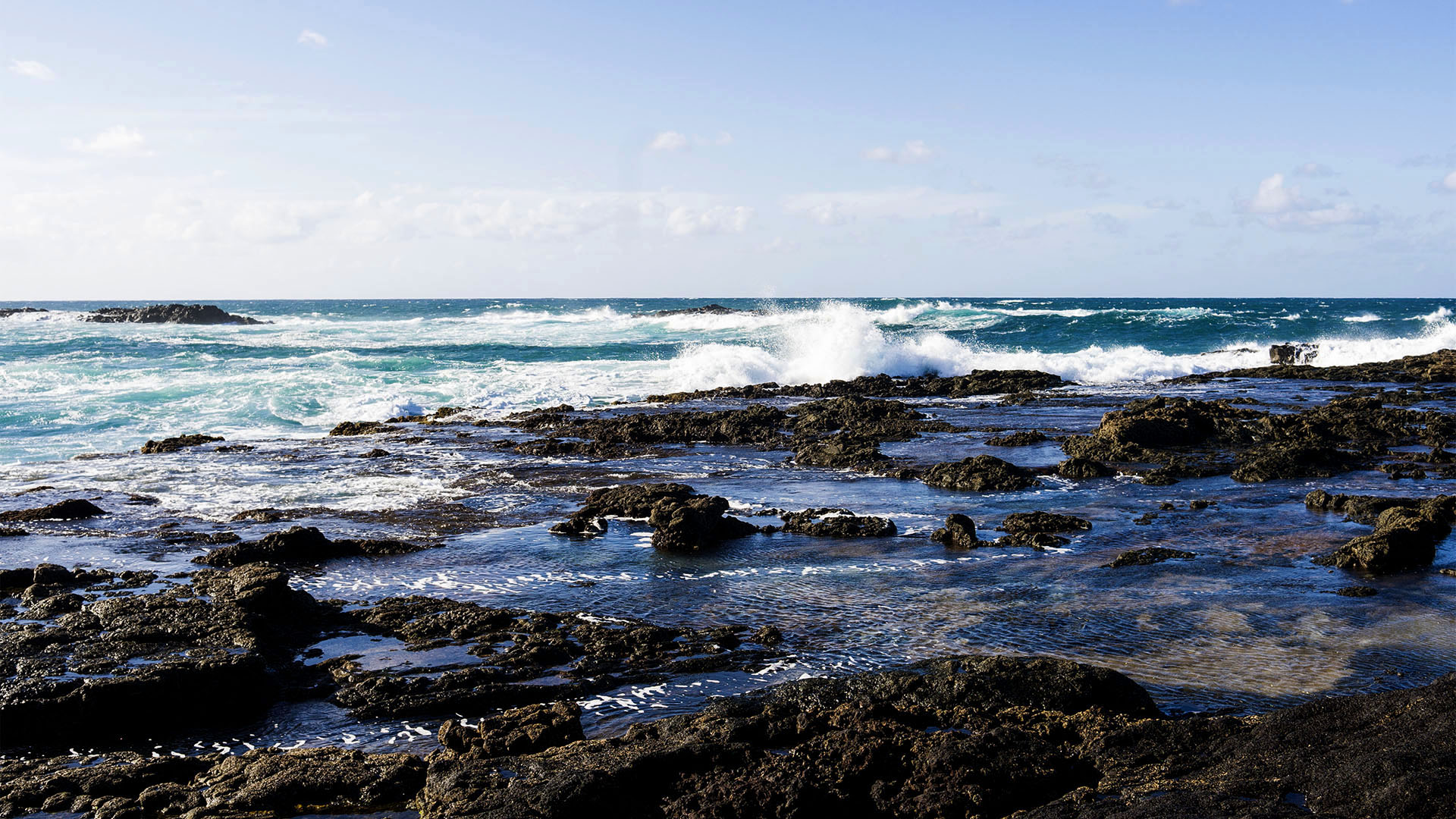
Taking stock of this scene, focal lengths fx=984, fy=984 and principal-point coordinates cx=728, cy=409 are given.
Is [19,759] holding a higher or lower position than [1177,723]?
lower

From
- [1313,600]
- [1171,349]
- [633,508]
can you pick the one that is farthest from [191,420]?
[1171,349]

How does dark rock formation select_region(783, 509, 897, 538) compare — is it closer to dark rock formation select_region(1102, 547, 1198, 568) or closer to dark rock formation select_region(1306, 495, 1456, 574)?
dark rock formation select_region(1102, 547, 1198, 568)

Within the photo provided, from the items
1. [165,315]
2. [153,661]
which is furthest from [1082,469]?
[165,315]

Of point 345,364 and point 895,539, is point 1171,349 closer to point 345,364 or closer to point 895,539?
point 345,364

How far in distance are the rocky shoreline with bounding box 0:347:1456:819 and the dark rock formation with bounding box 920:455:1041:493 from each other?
121cm

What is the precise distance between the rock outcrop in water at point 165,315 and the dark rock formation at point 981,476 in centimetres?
7237

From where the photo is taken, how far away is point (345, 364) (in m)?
34.9

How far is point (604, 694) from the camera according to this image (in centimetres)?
603

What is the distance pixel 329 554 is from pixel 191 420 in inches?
584

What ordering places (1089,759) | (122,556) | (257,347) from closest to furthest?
(1089,759), (122,556), (257,347)

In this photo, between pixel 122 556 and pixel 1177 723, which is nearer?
pixel 1177 723

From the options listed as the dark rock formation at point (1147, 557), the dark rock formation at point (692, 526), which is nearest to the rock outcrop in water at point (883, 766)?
the dark rock formation at point (1147, 557)

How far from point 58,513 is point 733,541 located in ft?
27.3

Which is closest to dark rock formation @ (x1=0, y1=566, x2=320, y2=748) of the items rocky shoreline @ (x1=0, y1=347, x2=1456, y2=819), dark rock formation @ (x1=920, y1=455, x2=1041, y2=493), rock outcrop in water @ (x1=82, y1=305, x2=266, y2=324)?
rocky shoreline @ (x1=0, y1=347, x2=1456, y2=819)
